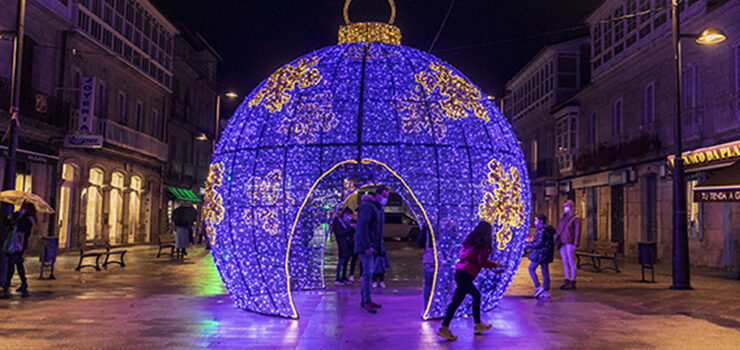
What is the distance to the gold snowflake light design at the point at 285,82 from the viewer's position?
8445 millimetres

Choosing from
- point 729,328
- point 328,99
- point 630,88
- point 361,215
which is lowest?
point 729,328

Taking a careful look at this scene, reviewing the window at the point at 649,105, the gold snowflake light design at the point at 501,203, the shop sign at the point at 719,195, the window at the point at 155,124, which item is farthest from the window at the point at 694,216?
the window at the point at 155,124

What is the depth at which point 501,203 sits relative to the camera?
8.09m

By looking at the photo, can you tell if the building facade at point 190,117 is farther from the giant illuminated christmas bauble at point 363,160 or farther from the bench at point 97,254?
the giant illuminated christmas bauble at point 363,160

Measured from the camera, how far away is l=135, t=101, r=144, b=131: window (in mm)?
28031

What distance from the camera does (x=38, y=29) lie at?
19562 mm

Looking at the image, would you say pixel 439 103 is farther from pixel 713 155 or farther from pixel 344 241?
pixel 713 155

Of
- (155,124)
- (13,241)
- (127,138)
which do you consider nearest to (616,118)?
(127,138)

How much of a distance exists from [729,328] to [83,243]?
2200 cm

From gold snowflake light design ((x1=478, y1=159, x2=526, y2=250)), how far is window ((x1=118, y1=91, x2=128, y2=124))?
2206cm

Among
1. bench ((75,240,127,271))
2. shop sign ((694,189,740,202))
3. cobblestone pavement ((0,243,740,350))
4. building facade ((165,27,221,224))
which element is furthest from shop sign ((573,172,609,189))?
bench ((75,240,127,271))

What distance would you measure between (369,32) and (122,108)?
20.5 meters

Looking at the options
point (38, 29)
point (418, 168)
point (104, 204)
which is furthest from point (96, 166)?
point (418, 168)

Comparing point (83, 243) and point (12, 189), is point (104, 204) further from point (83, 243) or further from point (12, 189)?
point (12, 189)
